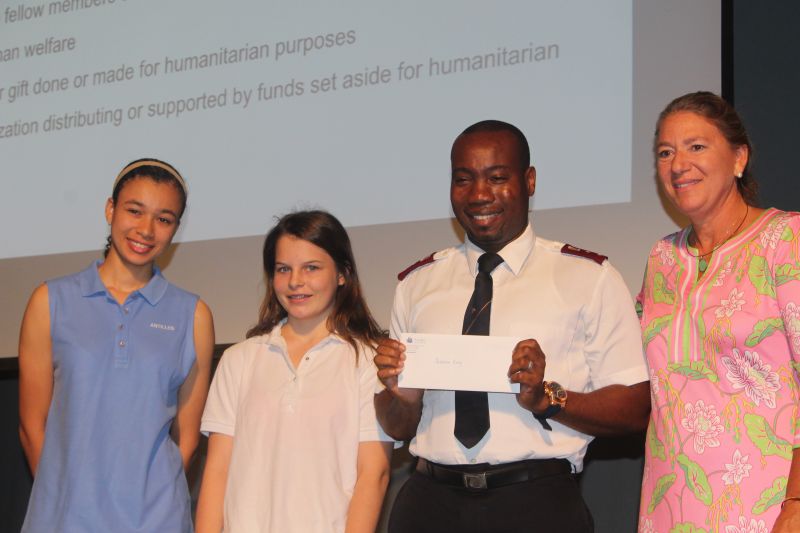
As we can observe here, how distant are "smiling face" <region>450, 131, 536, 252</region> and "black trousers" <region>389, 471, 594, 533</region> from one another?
70 centimetres

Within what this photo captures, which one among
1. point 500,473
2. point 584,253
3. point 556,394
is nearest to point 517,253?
point 584,253

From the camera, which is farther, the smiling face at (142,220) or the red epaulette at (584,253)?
the smiling face at (142,220)

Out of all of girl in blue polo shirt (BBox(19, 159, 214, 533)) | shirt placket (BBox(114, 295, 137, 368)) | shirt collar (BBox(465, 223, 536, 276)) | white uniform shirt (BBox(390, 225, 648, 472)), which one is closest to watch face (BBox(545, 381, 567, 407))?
white uniform shirt (BBox(390, 225, 648, 472))

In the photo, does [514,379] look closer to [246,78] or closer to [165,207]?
[165,207]

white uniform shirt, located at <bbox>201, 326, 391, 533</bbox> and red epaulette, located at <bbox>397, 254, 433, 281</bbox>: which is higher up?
red epaulette, located at <bbox>397, 254, 433, 281</bbox>

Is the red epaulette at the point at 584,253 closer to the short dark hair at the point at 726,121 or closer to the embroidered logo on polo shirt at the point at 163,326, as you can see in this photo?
the short dark hair at the point at 726,121

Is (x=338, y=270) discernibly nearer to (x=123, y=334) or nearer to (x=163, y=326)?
(x=163, y=326)

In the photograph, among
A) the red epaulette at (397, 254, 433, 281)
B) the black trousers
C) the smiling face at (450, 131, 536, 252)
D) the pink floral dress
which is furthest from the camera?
the red epaulette at (397, 254, 433, 281)

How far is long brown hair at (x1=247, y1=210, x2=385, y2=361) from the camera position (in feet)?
9.80

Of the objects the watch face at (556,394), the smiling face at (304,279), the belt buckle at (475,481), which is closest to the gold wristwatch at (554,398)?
the watch face at (556,394)

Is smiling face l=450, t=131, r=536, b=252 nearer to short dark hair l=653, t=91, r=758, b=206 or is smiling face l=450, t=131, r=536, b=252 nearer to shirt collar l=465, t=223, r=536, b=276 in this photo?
shirt collar l=465, t=223, r=536, b=276

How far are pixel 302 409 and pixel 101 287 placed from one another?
797 millimetres

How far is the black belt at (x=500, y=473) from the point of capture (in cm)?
243

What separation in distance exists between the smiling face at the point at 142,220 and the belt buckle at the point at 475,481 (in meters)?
1.31
